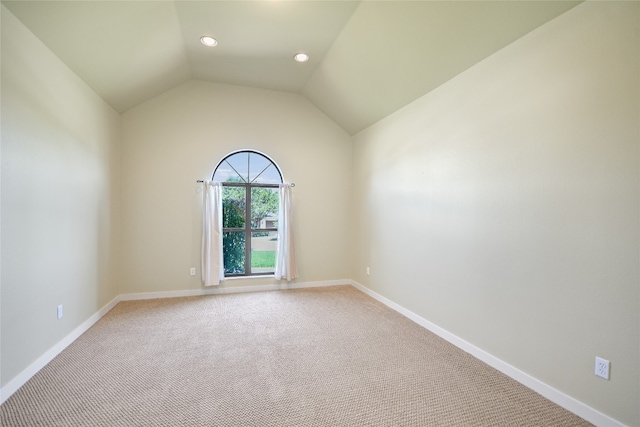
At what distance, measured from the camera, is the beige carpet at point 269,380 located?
1714 millimetres

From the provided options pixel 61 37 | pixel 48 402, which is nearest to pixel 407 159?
pixel 61 37

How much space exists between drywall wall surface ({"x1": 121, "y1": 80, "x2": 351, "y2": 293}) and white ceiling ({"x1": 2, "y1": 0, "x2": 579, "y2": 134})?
0.43 metres

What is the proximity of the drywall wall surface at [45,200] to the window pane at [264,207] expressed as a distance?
6.37 ft

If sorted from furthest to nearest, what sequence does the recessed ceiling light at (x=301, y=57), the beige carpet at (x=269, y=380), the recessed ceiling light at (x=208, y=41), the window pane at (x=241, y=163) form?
the window pane at (x=241, y=163)
the recessed ceiling light at (x=301, y=57)
the recessed ceiling light at (x=208, y=41)
the beige carpet at (x=269, y=380)

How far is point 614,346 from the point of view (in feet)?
5.30

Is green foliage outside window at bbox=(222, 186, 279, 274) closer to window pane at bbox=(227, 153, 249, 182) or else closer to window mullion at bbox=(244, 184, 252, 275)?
window mullion at bbox=(244, 184, 252, 275)

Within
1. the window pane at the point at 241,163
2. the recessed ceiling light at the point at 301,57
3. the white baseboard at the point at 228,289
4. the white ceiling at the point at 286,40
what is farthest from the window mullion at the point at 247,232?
the recessed ceiling light at the point at 301,57

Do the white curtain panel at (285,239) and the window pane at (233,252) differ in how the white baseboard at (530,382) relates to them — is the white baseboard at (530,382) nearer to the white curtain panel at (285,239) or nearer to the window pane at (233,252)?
the white curtain panel at (285,239)

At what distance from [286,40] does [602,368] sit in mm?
3692

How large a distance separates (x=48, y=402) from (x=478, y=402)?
9.02 feet

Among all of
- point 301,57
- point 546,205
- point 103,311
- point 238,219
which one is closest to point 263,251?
point 238,219

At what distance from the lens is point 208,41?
313 centimetres

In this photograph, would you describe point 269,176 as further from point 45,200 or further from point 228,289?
point 45,200

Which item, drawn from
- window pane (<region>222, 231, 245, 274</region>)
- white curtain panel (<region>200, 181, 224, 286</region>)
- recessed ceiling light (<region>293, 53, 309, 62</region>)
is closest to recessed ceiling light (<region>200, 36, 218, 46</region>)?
recessed ceiling light (<region>293, 53, 309, 62</region>)
